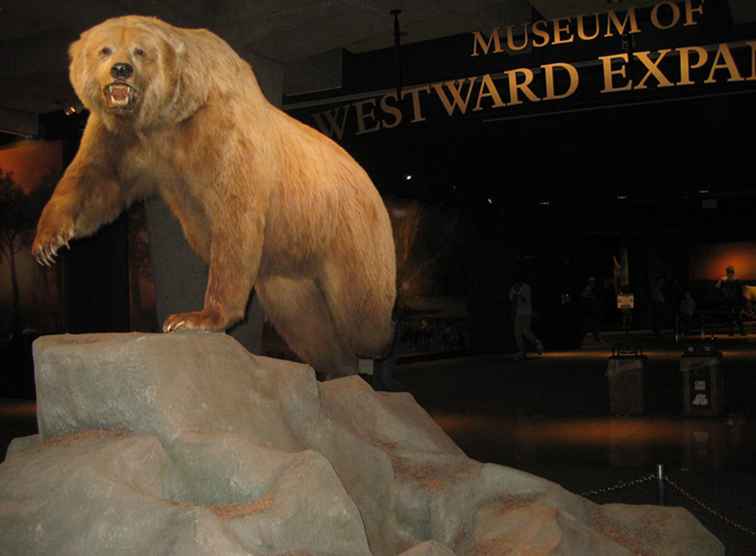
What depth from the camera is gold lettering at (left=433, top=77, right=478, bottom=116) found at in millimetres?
5996

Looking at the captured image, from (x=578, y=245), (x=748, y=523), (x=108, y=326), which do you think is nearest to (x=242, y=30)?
(x=748, y=523)

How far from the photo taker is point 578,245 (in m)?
14.9

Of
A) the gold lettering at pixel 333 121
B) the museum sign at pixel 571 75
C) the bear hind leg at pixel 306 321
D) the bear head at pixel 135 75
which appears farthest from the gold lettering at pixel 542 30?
the bear head at pixel 135 75

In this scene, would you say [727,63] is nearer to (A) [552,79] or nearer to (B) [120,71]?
(A) [552,79]

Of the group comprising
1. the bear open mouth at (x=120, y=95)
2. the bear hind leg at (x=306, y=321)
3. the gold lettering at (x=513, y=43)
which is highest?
the gold lettering at (x=513, y=43)

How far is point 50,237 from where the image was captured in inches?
73.6

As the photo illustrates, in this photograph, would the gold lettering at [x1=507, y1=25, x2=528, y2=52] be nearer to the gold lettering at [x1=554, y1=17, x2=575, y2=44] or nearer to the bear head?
the gold lettering at [x1=554, y1=17, x2=575, y2=44]

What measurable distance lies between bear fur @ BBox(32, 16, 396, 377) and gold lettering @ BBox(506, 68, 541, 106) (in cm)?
391

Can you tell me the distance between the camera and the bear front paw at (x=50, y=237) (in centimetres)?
188

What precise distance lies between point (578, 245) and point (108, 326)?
9804 millimetres

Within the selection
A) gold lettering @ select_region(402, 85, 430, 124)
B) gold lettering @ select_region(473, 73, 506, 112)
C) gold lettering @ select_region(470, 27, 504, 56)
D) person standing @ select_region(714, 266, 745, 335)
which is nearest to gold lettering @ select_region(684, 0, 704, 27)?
gold lettering @ select_region(470, 27, 504, 56)

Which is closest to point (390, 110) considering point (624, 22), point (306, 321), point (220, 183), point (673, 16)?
point (624, 22)

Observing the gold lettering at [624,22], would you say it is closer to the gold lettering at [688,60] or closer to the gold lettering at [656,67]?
the gold lettering at [656,67]

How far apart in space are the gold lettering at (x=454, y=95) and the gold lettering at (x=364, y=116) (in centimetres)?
48
